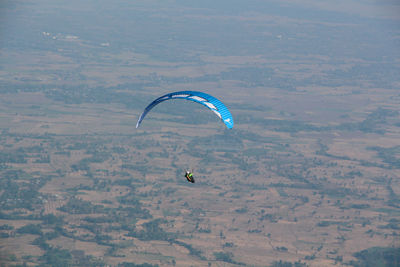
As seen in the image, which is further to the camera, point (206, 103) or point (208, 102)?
point (206, 103)

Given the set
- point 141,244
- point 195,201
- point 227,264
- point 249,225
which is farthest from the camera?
point 195,201

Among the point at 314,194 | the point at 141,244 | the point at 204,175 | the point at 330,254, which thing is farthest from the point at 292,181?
the point at 141,244

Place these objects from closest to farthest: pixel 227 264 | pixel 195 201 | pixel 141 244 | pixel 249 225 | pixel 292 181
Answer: pixel 227 264, pixel 141 244, pixel 249 225, pixel 195 201, pixel 292 181

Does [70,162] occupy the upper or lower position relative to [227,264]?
upper

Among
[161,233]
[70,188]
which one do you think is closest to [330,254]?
[161,233]

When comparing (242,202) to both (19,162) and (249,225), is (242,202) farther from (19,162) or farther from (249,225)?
(19,162)

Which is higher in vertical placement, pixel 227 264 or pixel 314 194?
pixel 314 194

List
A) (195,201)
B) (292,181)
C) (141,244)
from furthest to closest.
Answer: (292,181)
(195,201)
(141,244)

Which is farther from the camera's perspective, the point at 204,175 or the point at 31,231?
the point at 204,175

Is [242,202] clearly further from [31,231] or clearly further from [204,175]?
[31,231]
